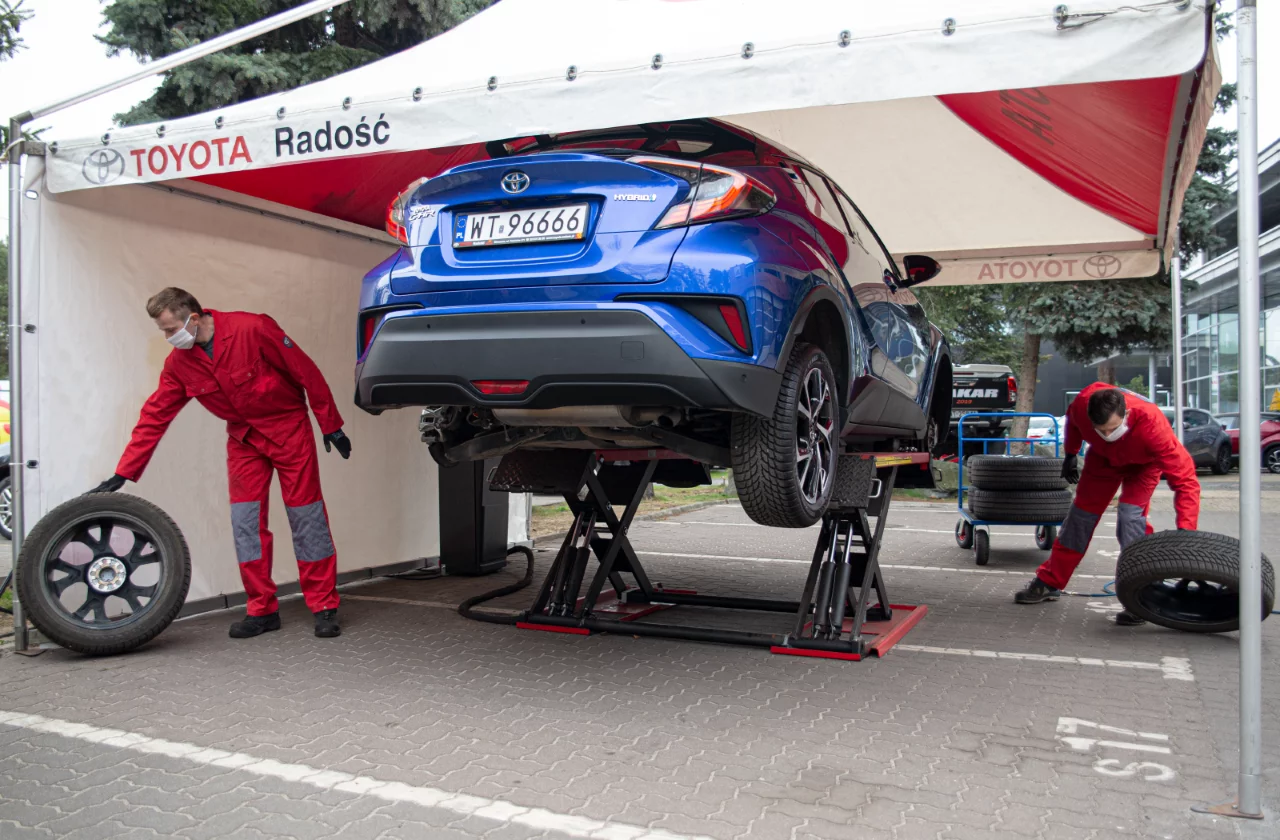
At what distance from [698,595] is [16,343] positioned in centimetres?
384

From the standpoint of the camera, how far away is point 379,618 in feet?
19.2

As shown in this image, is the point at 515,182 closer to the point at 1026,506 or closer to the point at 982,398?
the point at 1026,506

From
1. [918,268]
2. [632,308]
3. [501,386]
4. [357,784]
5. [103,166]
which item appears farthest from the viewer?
[918,268]

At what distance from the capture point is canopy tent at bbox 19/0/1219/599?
Result: 3.33 metres

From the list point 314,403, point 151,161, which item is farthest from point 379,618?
point 151,161

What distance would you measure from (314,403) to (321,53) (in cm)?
1014

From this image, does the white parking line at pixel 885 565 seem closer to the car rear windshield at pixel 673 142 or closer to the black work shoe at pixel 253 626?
the black work shoe at pixel 253 626

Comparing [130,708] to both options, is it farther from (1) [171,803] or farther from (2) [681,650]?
(2) [681,650]

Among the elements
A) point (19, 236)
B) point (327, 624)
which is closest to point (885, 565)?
point (327, 624)

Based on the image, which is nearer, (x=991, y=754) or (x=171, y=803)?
(x=171, y=803)

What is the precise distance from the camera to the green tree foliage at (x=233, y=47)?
12.9 meters

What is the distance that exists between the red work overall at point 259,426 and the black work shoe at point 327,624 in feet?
0.13

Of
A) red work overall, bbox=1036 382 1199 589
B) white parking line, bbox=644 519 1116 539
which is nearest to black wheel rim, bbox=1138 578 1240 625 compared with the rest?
red work overall, bbox=1036 382 1199 589

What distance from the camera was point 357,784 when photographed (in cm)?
316
